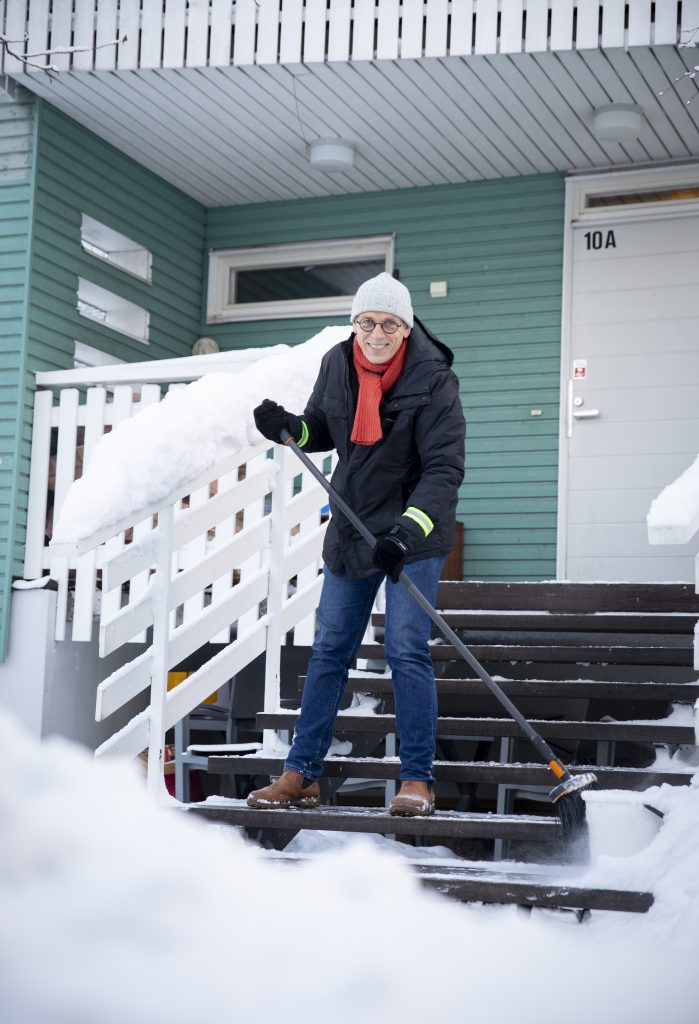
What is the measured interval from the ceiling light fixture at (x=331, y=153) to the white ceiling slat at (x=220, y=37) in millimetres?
1069

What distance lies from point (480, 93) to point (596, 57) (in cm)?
77

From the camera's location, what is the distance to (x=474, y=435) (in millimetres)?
8672

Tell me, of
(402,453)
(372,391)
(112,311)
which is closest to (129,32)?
(112,311)

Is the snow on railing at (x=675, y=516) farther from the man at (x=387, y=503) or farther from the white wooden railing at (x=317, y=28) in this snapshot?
the white wooden railing at (x=317, y=28)

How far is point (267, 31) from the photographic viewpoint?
733 centimetres

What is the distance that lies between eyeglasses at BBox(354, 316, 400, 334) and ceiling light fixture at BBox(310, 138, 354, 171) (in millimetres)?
4439

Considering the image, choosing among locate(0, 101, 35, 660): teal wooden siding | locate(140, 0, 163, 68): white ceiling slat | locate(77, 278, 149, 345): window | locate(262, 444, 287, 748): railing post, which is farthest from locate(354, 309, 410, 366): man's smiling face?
locate(77, 278, 149, 345): window

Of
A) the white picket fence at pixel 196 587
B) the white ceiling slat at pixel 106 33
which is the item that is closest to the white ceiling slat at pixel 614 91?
the white ceiling slat at pixel 106 33

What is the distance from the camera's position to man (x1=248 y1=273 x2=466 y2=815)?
13.2 ft

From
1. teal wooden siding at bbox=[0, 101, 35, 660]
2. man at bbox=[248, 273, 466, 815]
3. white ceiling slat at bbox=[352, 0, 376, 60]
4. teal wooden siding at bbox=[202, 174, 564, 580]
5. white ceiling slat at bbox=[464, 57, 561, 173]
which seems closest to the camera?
man at bbox=[248, 273, 466, 815]

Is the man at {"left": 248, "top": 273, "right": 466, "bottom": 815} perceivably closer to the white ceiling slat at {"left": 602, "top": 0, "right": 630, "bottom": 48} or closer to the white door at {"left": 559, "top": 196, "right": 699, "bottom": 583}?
the white ceiling slat at {"left": 602, "top": 0, "right": 630, "bottom": 48}

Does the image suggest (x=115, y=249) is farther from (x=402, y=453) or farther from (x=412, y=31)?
(x=402, y=453)

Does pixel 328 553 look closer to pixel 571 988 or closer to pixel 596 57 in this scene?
pixel 571 988

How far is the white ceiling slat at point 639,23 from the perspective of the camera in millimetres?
6727
